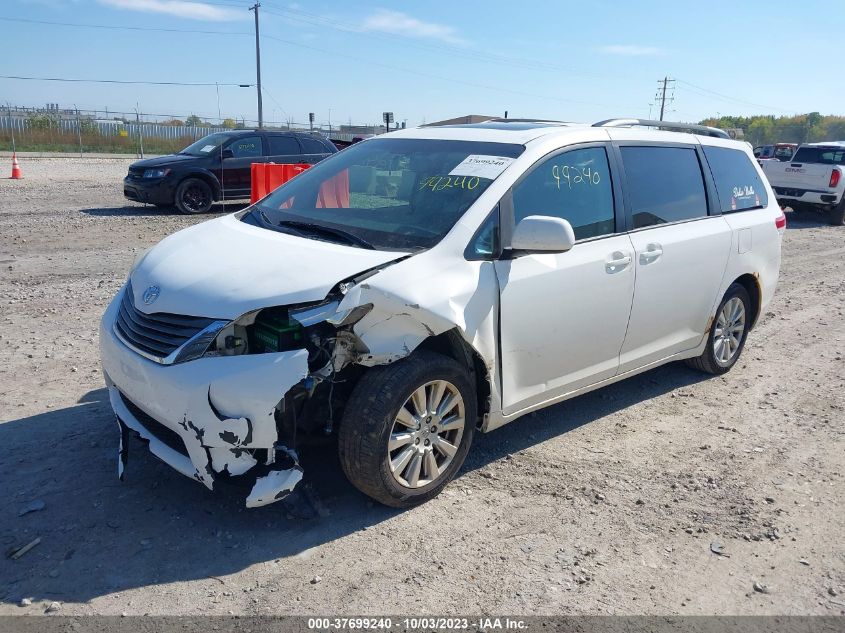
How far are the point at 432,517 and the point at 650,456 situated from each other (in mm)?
1572

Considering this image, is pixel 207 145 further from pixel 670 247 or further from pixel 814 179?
pixel 814 179

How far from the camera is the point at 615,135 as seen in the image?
4.73 m

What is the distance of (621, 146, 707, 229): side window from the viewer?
15.5 feet

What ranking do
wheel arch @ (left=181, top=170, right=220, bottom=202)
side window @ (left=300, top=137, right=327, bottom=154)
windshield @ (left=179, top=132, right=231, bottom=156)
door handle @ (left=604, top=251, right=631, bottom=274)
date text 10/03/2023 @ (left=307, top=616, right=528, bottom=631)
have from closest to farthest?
1. date text 10/03/2023 @ (left=307, top=616, right=528, bottom=631)
2. door handle @ (left=604, top=251, right=631, bottom=274)
3. wheel arch @ (left=181, top=170, right=220, bottom=202)
4. windshield @ (left=179, top=132, right=231, bottom=156)
5. side window @ (left=300, top=137, right=327, bottom=154)

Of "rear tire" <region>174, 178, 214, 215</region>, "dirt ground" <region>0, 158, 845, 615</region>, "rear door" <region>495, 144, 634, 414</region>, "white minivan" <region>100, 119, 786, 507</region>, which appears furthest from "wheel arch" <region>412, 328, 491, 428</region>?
"rear tire" <region>174, 178, 214, 215</region>

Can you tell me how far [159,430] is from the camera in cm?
350

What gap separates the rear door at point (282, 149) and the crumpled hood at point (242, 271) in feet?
37.3

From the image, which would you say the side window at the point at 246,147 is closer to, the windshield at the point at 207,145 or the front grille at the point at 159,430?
the windshield at the point at 207,145

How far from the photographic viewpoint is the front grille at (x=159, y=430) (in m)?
3.39

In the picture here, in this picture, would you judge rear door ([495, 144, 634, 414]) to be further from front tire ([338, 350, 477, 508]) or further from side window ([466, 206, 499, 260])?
front tire ([338, 350, 477, 508])

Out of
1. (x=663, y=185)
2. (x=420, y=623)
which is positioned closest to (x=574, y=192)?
(x=663, y=185)

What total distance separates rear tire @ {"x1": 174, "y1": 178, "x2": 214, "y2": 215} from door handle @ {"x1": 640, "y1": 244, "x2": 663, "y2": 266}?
37.0 ft

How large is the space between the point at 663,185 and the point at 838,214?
1450cm

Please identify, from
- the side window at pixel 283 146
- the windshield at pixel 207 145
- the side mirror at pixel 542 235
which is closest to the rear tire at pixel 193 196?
the windshield at pixel 207 145
